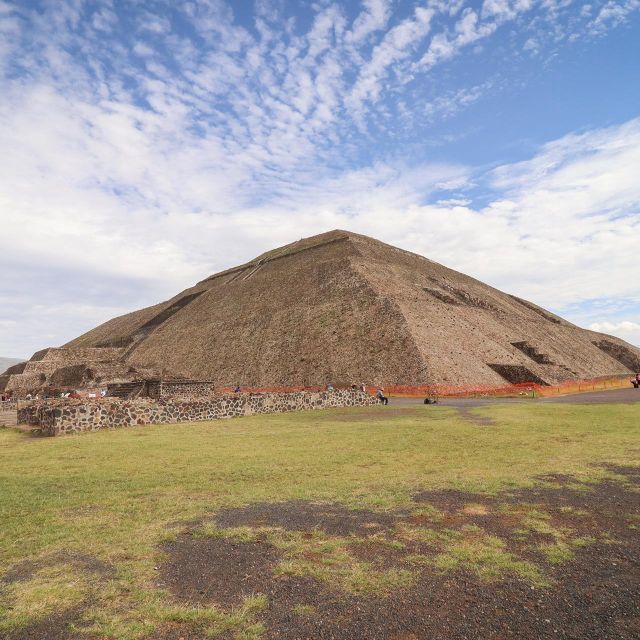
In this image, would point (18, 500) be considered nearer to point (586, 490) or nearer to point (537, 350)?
point (586, 490)

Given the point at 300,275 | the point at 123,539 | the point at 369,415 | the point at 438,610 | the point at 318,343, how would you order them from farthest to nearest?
the point at 300,275 → the point at 318,343 → the point at 369,415 → the point at 123,539 → the point at 438,610

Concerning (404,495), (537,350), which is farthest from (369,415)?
(537,350)

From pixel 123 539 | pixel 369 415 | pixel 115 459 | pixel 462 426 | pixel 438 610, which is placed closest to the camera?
pixel 438 610

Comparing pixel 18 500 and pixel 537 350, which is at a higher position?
pixel 537 350

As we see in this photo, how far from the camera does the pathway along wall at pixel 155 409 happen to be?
17.6m

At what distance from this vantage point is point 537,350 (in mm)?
48281

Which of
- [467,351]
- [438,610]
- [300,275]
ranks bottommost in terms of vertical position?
[438,610]

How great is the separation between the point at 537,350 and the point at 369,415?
32.4 meters

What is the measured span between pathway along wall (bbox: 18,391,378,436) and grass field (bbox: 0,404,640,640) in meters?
1.56

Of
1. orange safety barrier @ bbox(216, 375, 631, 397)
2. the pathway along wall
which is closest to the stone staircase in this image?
orange safety barrier @ bbox(216, 375, 631, 397)

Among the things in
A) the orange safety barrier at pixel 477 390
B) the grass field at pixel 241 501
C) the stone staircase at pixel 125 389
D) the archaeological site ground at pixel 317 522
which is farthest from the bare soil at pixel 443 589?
the stone staircase at pixel 125 389

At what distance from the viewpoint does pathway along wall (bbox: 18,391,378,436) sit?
17.6 meters

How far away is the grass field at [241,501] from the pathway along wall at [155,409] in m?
1.56

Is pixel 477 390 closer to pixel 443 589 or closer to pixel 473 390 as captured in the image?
pixel 473 390
